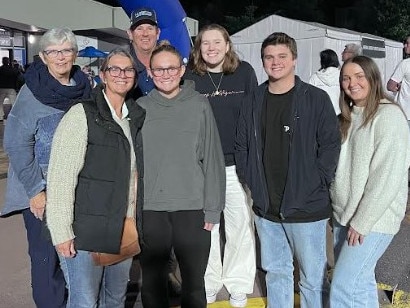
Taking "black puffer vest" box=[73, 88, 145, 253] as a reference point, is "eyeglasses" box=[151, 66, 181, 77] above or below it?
above

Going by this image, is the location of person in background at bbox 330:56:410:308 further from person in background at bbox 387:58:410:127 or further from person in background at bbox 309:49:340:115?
person in background at bbox 387:58:410:127

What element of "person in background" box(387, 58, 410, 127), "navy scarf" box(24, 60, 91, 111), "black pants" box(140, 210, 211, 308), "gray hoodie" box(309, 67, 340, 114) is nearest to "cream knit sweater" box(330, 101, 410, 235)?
"black pants" box(140, 210, 211, 308)

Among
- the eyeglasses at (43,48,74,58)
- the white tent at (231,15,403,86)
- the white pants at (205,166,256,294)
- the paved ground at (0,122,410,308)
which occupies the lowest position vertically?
the paved ground at (0,122,410,308)

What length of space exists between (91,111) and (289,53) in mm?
1158

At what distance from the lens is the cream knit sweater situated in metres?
2.60

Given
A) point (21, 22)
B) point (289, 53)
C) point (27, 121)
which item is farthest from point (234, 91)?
point (21, 22)

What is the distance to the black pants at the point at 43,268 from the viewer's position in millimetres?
2959

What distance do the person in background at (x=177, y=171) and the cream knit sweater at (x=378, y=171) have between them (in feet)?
2.41

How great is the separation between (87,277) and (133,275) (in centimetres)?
184

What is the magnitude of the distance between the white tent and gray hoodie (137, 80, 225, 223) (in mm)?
11016

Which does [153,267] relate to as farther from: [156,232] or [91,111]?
[91,111]

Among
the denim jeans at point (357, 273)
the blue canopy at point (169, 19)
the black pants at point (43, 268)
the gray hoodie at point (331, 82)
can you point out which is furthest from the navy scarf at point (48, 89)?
the gray hoodie at point (331, 82)

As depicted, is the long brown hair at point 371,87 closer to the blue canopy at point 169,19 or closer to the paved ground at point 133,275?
the paved ground at point 133,275

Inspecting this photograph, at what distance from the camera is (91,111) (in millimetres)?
2492
